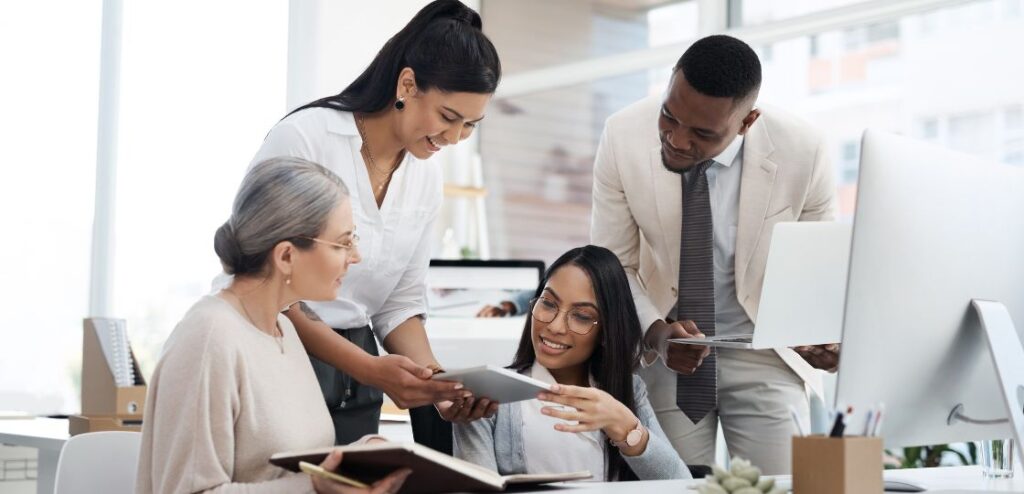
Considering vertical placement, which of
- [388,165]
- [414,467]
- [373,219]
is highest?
[388,165]

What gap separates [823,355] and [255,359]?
4.03ft

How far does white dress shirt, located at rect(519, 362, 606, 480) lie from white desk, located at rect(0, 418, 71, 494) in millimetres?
1344

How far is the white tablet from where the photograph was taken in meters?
1.68

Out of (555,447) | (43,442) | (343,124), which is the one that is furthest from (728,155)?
(43,442)

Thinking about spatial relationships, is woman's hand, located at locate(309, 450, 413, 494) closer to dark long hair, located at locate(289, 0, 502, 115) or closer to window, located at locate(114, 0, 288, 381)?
dark long hair, located at locate(289, 0, 502, 115)

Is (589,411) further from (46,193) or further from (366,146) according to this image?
(46,193)

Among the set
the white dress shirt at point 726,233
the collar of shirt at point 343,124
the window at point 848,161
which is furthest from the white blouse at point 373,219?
the window at point 848,161

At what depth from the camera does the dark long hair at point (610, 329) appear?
2.38m

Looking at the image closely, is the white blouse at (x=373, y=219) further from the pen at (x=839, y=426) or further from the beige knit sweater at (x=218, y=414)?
the pen at (x=839, y=426)

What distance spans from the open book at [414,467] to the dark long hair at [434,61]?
0.78m

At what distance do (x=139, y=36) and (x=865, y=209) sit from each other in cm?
411

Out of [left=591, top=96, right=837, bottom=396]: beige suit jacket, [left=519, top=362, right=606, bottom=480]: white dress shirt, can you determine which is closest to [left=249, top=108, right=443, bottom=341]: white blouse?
[left=519, top=362, right=606, bottom=480]: white dress shirt

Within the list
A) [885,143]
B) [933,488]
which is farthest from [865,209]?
[933,488]

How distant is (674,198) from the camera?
252 centimetres
